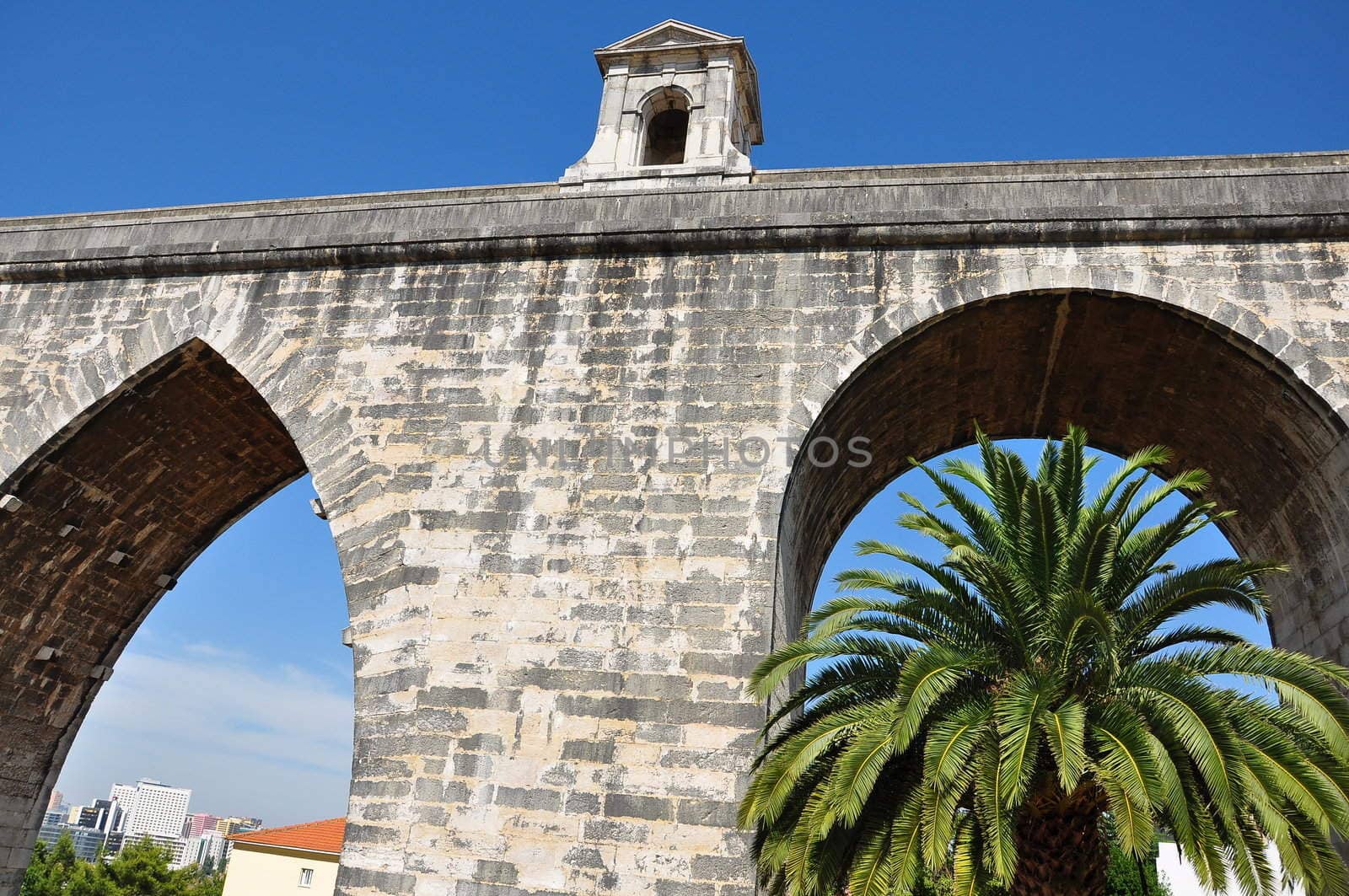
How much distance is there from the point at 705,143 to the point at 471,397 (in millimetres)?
3970

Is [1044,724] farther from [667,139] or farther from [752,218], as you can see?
[667,139]

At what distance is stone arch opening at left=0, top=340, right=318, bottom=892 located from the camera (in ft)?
33.0

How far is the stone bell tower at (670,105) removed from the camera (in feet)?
35.4

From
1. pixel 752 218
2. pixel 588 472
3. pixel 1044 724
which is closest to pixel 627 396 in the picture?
pixel 588 472

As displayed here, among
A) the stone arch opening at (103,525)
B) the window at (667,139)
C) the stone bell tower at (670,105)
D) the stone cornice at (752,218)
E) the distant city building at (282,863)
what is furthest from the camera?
the distant city building at (282,863)

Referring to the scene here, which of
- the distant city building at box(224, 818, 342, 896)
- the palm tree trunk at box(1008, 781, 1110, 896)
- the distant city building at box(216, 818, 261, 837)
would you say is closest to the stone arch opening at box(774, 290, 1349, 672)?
the palm tree trunk at box(1008, 781, 1110, 896)

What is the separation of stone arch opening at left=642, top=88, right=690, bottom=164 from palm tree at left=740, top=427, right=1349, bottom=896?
5.87m

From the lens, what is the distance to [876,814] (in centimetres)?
651

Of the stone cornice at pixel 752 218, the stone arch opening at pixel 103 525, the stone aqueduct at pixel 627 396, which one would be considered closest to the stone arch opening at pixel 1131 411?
the stone aqueduct at pixel 627 396

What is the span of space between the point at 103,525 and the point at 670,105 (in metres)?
7.56

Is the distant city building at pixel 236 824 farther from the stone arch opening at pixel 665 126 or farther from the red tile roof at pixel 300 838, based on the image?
the stone arch opening at pixel 665 126

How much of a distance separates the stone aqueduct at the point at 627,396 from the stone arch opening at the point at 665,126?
131 centimetres

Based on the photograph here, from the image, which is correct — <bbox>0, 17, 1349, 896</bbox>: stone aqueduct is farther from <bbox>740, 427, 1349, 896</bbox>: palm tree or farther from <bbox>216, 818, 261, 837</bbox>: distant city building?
<bbox>216, 818, 261, 837</bbox>: distant city building

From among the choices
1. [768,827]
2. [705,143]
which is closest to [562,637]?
[768,827]
